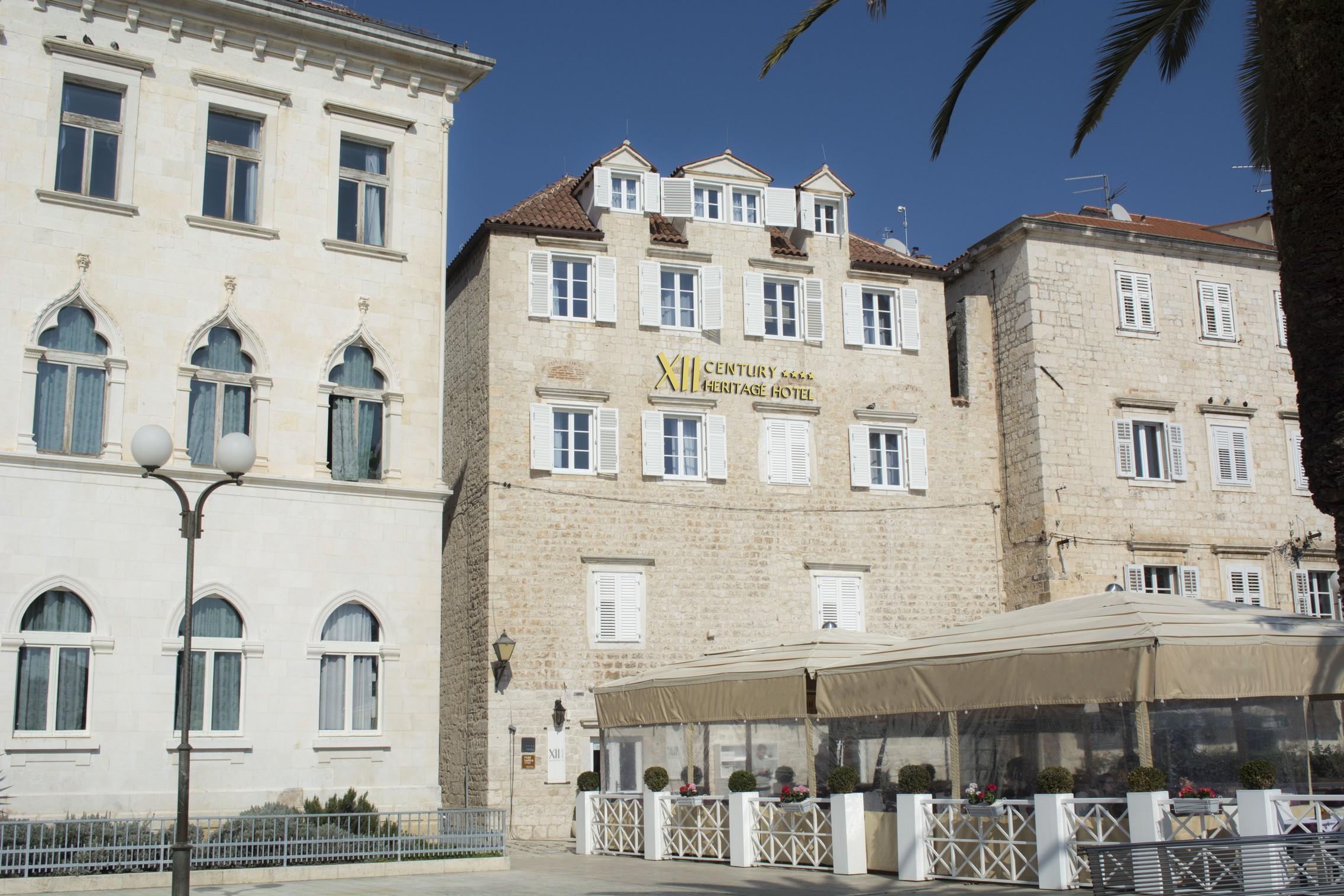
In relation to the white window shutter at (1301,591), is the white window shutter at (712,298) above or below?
above

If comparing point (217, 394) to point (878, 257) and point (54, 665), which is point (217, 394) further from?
point (878, 257)

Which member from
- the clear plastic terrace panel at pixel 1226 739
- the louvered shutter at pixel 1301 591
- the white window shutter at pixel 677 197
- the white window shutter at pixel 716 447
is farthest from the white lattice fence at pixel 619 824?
the louvered shutter at pixel 1301 591

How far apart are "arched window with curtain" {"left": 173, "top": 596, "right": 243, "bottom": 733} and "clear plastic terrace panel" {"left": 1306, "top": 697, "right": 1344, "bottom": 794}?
13.0 metres

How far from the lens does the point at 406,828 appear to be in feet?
55.8

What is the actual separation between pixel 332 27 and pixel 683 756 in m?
11.9

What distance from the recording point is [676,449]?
26.6m

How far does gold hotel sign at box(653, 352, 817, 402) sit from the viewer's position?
26.7m

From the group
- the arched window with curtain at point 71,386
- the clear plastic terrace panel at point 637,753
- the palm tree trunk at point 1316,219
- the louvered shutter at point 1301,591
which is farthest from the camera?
the louvered shutter at point 1301,591

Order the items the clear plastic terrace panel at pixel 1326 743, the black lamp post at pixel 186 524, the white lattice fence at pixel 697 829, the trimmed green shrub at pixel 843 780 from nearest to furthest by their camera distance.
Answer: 1. the black lamp post at pixel 186 524
2. the clear plastic terrace panel at pixel 1326 743
3. the trimmed green shrub at pixel 843 780
4. the white lattice fence at pixel 697 829

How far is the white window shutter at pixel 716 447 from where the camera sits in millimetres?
26562

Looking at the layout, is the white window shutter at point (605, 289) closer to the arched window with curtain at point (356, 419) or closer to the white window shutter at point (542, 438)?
the white window shutter at point (542, 438)

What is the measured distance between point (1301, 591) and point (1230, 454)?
3.30m

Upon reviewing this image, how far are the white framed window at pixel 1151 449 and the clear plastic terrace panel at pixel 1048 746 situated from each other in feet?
49.4

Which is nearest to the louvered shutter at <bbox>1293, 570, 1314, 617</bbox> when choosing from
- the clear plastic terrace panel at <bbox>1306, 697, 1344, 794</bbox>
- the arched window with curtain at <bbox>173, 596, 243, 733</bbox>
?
the clear plastic terrace panel at <bbox>1306, 697, 1344, 794</bbox>
